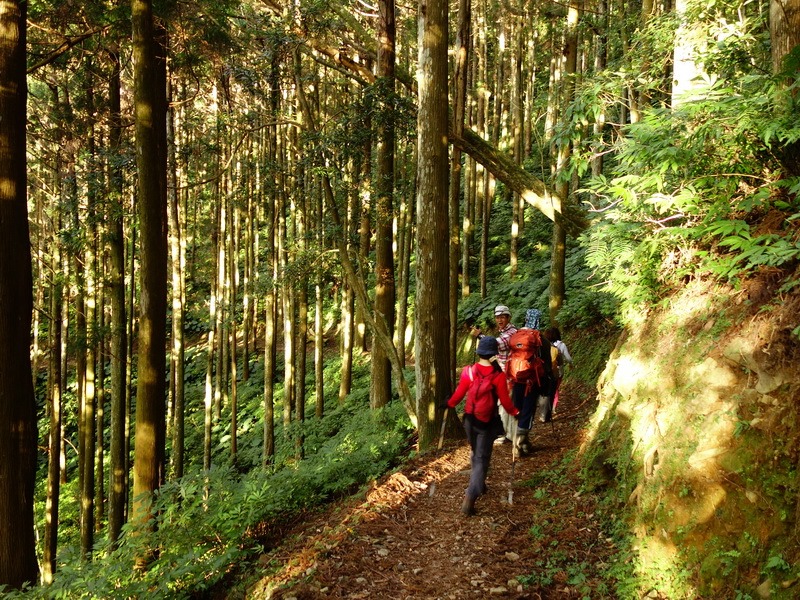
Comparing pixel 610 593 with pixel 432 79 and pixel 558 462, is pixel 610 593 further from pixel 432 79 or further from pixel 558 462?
pixel 432 79

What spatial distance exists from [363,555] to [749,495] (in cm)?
305

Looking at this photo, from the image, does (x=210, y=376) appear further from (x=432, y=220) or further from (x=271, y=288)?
(x=432, y=220)

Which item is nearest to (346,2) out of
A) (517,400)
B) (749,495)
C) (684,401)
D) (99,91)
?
(99,91)

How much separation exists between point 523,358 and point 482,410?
1638mm

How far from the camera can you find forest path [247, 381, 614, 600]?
4.38 meters

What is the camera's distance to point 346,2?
1197 cm

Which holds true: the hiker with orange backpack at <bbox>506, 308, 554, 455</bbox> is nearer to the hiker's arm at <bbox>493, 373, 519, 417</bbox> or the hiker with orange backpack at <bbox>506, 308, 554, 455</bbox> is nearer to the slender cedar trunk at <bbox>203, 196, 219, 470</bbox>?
the hiker's arm at <bbox>493, 373, 519, 417</bbox>

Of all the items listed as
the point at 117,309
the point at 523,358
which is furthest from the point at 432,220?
the point at 117,309

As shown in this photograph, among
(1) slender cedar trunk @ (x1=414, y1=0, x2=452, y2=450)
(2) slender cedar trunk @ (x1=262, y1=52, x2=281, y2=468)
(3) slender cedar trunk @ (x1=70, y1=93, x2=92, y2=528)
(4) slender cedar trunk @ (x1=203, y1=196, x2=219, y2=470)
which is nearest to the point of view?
(1) slender cedar trunk @ (x1=414, y1=0, x2=452, y2=450)

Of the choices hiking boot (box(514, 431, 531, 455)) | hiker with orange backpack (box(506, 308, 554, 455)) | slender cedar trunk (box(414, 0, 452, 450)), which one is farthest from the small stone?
slender cedar trunk (box(414, 0, 452, 450))

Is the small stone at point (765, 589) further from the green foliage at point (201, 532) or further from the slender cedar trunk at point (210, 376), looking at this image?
the slender cedar trunk at point (210, 376)

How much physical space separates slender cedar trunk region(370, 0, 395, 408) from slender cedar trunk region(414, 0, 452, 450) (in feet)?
7.31

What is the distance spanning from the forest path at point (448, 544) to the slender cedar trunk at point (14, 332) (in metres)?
3.17

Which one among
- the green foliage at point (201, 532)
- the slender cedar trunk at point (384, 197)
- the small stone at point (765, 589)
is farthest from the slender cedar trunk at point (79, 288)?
the small stone at point (765, 589)
